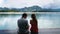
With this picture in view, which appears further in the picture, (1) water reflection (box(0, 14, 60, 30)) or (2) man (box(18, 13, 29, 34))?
(1) water reflection (box(0, 14, 60, 30))

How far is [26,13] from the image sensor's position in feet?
20.8

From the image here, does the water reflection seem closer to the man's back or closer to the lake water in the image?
the lake water

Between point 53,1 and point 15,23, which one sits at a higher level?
point 53,1

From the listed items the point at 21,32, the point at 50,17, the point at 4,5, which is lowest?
the point at 21,32

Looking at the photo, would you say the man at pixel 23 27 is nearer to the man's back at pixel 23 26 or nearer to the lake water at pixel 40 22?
the man's back at pixel 23 26

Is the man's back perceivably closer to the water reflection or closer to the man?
the man

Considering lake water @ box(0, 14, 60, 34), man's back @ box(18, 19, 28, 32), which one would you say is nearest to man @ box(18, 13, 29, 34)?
man's back @ box(18, 19, 28, 32)

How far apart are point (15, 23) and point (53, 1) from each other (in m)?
1.52

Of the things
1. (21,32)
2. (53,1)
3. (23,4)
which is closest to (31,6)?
(23,4)

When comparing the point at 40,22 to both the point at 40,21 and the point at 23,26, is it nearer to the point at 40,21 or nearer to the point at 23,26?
the point at 40,21

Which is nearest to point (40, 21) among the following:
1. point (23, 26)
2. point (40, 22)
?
point (40, 22)

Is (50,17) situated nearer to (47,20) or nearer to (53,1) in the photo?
(47,20)

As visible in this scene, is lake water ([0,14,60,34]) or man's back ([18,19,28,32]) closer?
man's back ([18,19,28,32])

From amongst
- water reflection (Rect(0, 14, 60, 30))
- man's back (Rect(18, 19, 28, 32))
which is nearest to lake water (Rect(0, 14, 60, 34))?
water reflection (Rect(0, 14, 60, 30))
